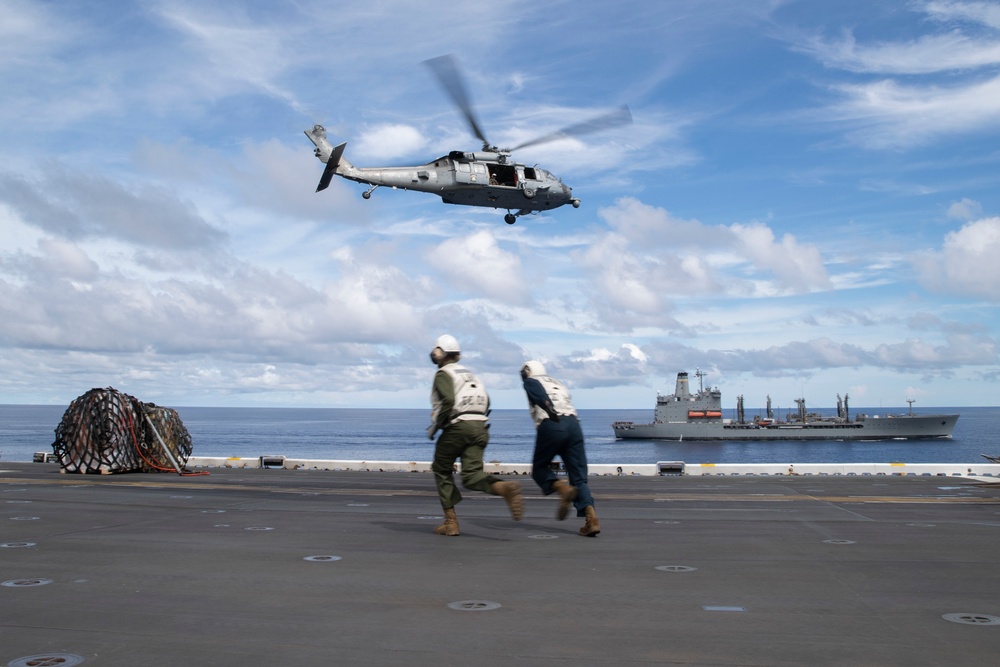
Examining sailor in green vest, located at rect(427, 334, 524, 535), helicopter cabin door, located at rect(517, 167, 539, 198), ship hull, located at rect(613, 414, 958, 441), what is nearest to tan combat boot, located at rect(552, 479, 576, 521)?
sailor in green vest, located at rect(427, 334, 524, 535)

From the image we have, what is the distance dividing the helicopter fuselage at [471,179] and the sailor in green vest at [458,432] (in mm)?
21183

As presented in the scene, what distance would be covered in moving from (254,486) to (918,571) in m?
12.9

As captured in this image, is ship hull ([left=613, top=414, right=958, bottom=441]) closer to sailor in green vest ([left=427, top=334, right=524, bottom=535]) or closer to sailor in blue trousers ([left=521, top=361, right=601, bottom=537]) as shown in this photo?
sailor in blue trousers ([left=521, top=361, right=601, bottom=537])

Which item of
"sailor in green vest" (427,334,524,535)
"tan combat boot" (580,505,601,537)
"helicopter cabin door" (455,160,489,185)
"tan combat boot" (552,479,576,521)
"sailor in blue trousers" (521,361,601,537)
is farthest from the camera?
"helicopter cabin door" (455,160,489,185)

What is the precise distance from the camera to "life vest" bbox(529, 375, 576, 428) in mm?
9375

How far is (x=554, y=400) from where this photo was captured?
9.40 m

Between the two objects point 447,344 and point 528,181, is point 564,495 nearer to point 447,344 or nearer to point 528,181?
point 447,344

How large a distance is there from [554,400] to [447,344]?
1424 mm

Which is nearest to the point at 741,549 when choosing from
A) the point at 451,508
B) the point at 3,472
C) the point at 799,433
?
the point at 451,508

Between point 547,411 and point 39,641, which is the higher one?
point 547,411

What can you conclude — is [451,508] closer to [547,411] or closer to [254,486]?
[547,411]

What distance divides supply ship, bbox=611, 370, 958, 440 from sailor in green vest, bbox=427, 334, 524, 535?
12565 centimetres

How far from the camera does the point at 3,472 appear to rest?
19594 mm

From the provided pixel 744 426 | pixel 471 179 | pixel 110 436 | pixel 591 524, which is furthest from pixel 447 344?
pixel 744 426
